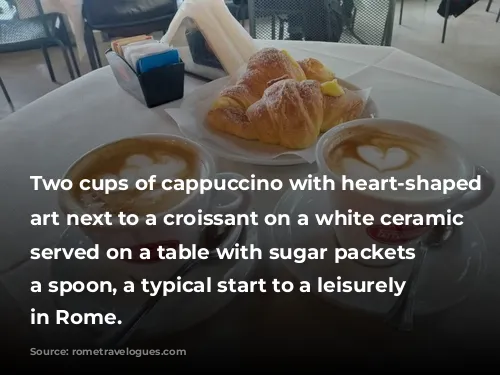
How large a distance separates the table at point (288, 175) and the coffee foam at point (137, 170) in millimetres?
113

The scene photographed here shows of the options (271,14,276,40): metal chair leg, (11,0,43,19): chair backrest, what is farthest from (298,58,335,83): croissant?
(11,0,43,19): chair backrest

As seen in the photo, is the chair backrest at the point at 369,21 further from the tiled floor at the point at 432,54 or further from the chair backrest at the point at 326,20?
the tiled floor at the point at 432,54

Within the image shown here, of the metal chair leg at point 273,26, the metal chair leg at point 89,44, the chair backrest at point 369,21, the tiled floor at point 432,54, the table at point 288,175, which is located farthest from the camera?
the tiled floor at point 432,54

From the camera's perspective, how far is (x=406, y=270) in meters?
0.43

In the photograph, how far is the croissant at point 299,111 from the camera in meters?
0.62

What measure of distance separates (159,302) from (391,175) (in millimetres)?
258

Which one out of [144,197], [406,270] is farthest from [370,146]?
[144,197]

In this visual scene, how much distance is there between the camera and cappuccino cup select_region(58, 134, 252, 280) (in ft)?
1.26

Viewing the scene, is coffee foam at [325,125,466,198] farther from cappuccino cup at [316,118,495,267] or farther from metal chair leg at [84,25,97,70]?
metal chair leg at [84,25,97,70]

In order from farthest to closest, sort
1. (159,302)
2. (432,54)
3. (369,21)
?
(432,54) < (369,21) < (159,302)

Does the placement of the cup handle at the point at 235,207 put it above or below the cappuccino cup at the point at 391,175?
below

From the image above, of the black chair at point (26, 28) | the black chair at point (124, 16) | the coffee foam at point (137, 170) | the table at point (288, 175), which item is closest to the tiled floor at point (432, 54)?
the black chair at point (26, 28)

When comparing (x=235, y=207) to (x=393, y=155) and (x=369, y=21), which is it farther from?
(x=369, y=21)

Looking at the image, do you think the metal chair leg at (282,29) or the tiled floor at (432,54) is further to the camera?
the tiled floor at (432,54)
